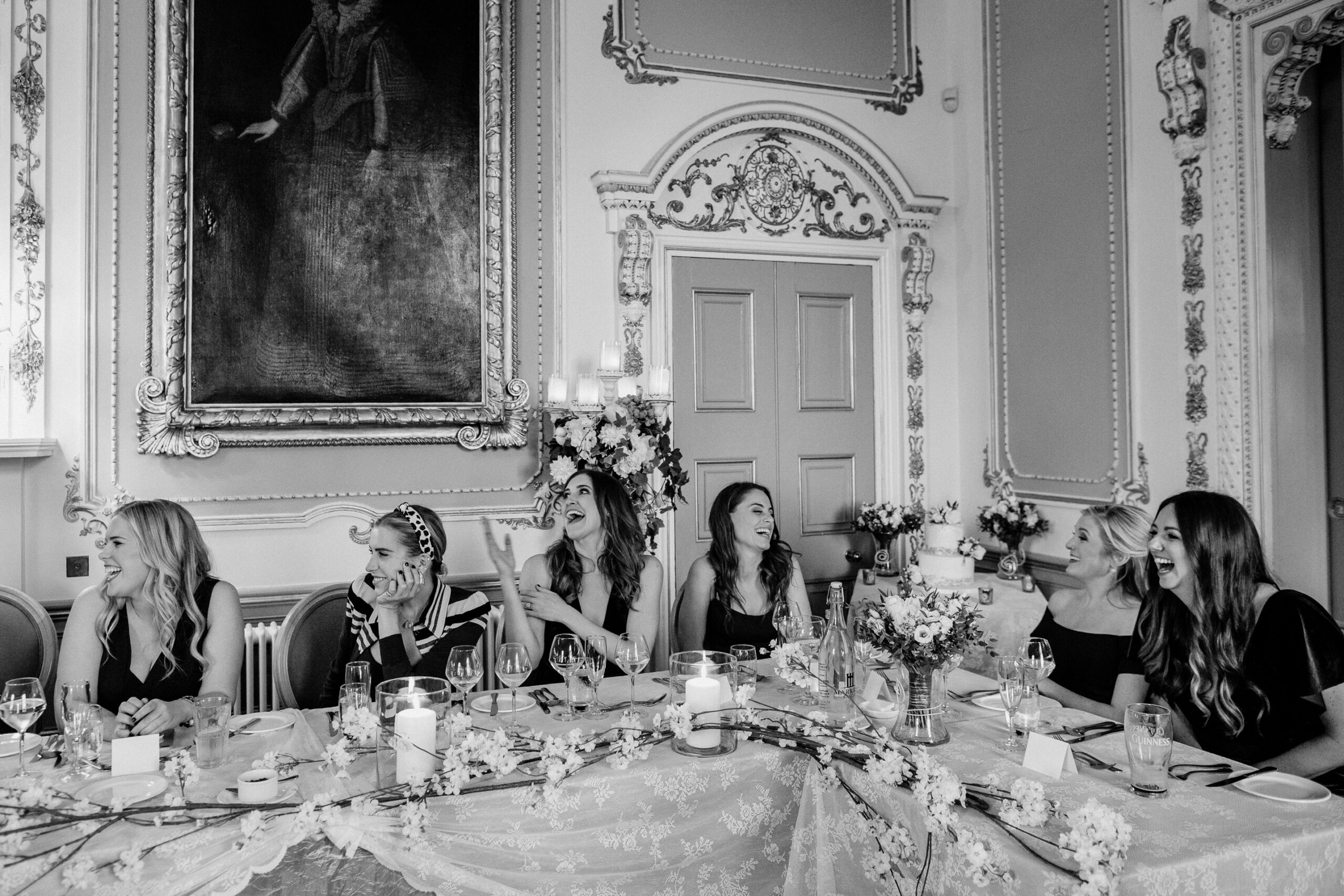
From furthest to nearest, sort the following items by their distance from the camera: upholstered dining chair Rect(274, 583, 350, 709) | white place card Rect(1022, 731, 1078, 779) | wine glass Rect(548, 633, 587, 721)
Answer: upholstered dining chair Rect(274, 583, 350, 709) < wine glass Rect(548, 633, 587, 721) < white place card Rect(1022, 731, 1078, 779)

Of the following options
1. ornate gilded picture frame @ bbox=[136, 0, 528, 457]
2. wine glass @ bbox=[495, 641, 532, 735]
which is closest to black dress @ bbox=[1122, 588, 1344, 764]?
wine glass @ bbox=[495, 641, 532, 735]

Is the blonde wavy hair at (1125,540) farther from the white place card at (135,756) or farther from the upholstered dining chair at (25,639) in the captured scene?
the upholstered dining chair at (25,639)

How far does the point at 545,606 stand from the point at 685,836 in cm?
136

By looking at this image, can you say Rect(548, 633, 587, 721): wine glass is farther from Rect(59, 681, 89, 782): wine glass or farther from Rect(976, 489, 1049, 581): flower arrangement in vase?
Rect(976, 489, 1049, 581): flower arrangement in vase

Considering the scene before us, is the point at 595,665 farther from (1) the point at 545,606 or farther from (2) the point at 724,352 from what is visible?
(2) the point at 724,352

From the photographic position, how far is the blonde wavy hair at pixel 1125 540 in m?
3.01

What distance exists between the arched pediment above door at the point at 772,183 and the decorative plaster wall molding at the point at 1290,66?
1767mm

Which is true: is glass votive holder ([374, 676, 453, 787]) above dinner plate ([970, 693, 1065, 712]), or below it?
above

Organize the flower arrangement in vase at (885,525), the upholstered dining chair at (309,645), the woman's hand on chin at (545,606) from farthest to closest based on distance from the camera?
the flower arrangement in vase at (885,525) → the woman's hand on chin at (545,606) → the upholstered dining chair at (309,645)

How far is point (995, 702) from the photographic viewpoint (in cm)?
255

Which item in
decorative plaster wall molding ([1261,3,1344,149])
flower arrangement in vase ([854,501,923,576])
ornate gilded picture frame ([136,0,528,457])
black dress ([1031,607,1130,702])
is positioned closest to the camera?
black dress ([1031,607,1130,702])

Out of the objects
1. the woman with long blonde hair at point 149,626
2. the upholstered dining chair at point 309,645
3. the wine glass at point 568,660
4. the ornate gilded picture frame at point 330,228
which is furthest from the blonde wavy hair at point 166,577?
the ornate gilded picture frame at point 330,228

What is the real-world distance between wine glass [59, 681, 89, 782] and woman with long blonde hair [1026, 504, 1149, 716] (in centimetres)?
249

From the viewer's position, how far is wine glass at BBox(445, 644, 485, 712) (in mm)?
2246
